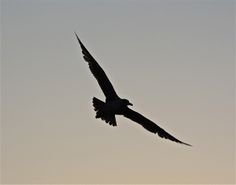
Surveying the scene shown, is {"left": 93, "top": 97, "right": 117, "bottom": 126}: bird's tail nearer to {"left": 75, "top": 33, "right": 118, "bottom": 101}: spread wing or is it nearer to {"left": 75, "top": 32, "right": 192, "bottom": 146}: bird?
{"left": 75, "top": 32, "right": 192, "bottom": 146}: bird

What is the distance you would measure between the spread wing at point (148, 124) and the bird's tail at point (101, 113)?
141 centimetres

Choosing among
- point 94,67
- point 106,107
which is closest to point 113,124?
point 106,107

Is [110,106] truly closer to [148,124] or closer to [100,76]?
[100,76]

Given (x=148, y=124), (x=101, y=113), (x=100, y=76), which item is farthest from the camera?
(x=148, y=124)

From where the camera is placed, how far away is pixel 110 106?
1709cm

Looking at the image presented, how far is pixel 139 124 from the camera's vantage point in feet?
61.3

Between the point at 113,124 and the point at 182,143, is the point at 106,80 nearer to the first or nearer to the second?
the point at 113,124

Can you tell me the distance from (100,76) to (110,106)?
1.04 m

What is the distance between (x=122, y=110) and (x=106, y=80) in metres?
0.98

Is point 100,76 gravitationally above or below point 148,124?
above

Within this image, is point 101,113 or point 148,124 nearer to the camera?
point 101,113

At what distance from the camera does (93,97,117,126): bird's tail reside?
55.4 feet

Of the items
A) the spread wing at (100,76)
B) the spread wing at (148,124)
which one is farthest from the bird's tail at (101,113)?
the spread wing at (148,124)

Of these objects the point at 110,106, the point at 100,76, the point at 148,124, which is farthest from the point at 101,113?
the point at 148,124
